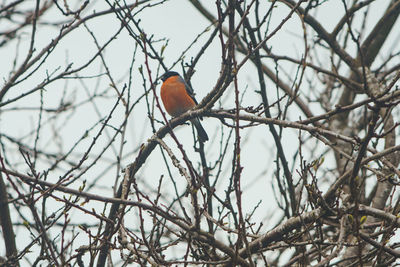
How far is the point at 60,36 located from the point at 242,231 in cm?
271

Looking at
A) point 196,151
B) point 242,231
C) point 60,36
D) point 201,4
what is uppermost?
point 201,4

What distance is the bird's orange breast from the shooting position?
6.81 meters

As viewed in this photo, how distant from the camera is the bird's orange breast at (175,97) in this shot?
22.4 ft

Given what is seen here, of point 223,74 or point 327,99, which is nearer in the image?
point 223,74

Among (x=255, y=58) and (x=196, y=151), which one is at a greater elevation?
(x=255, y=58)

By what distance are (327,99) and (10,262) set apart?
5.83 m

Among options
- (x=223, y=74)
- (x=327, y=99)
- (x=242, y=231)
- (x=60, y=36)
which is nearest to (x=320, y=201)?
(x=242, y=231)

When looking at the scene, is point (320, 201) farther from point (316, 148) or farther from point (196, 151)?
point (316, 148)

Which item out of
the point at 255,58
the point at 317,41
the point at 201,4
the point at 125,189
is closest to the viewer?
the point at 125,189

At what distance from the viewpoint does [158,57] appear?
15.1ft

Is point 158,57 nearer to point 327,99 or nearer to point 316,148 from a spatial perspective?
point 316,148

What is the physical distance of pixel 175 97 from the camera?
6.84 metres

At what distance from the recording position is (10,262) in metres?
3.46

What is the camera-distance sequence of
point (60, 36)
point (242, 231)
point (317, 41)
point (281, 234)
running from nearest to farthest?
1. point (242, 231)
2. point (281, 234)
3. point (60, 36)
4. point (317, 41)
